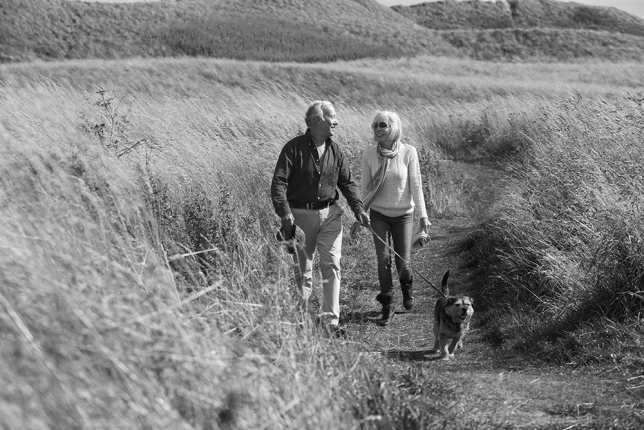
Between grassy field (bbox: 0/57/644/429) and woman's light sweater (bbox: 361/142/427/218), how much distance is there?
3.43 feet

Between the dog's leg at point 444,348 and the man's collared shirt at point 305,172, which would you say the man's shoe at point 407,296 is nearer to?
the dog's leg at point 444,348

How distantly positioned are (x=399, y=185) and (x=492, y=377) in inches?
82.2

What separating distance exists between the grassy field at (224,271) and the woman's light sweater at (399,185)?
1.05 metres

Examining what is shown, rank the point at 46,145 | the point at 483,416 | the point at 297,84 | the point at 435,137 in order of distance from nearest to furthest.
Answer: the point at 483,416 < the point at 46,145 < the point at 435,137 < the point at 297,84

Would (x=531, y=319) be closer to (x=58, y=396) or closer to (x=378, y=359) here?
(x=378, y=359)

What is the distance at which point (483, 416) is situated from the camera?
3635 mm

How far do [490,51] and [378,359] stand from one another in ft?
155

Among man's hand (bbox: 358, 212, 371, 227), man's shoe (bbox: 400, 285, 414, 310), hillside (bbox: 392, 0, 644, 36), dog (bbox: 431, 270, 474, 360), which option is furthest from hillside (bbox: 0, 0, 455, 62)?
dog (bbox: 431, 270, 474, 360)

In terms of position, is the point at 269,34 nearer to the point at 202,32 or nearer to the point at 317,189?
the point at 202,32

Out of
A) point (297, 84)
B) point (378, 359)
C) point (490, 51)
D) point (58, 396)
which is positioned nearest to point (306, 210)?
point (378, 359)

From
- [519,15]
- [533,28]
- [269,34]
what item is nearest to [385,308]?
[269,34]

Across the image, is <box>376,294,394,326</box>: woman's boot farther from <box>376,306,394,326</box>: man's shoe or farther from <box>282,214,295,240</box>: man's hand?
<box>282,214,295,240</box>: man's hand

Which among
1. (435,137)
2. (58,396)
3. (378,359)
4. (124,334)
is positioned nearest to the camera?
(58,396)

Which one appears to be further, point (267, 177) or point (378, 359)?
point (267, 177)
